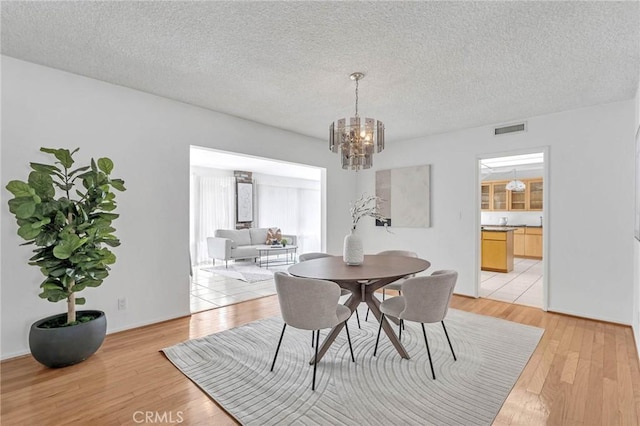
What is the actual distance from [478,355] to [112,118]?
4166 millimetres

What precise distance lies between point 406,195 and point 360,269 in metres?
3.00

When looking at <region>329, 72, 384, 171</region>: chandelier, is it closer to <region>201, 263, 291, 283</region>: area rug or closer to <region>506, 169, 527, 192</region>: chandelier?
<region>201, 263, 291, 283</region>: area rug

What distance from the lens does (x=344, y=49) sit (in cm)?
237

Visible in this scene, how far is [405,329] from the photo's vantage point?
3.20 meters

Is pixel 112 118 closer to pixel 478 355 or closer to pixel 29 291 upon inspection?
pixel 29 291

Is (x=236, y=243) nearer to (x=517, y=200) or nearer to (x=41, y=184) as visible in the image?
(x=41, y=184)

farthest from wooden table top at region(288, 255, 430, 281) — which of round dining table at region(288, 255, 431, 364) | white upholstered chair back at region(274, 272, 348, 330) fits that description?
white upholstered chair back at region(274, 272, 348, 330)

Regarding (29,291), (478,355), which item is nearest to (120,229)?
(29,291)

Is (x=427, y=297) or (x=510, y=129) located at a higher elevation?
(x=510, y=129)

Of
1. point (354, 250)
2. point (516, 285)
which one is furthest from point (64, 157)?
point (516, 285)

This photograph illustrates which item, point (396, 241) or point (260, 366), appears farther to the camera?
point (396, 241)

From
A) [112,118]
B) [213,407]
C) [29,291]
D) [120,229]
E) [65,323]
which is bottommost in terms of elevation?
[213,407]

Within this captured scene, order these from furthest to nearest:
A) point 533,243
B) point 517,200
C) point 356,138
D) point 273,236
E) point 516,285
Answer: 1. point 517,200
2. point 533,243
3. point 273,236
4. point 516,285
5. point 356,138

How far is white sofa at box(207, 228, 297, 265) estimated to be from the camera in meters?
6.88
